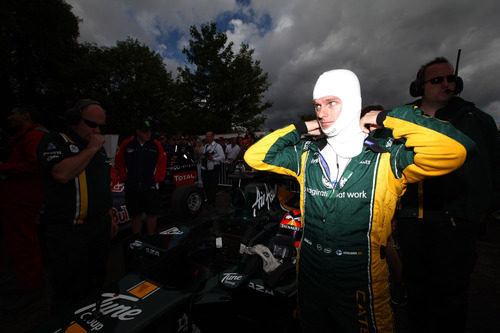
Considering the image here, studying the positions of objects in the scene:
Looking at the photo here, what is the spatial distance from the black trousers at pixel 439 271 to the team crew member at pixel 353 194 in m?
0.76

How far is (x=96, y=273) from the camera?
1.90m

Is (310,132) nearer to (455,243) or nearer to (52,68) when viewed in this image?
(455,243)

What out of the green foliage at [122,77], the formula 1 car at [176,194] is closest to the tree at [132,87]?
the green foliage at [122,77]

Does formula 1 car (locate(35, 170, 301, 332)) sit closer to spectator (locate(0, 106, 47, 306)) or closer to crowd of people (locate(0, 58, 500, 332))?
crowd of people (locate(0, 58, 500, 332))

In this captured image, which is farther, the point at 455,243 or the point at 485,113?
the point at 485,113

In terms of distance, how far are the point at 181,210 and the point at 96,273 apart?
8.27 feet

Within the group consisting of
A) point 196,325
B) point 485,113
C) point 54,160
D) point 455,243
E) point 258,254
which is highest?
point 485,113

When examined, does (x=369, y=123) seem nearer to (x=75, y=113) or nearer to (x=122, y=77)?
(x=75, y=113)

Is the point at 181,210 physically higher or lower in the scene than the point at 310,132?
lower

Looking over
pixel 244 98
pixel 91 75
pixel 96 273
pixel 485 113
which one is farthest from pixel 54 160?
pixel 244 98

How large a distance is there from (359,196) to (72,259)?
2051mm

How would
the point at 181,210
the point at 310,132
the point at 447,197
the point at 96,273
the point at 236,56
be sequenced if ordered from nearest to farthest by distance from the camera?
the point at 310,132 < the point at 447,197 < the point at 96,273 < the point at 181,210 < the point at 236,56

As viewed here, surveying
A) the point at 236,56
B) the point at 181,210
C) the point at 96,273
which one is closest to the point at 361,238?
the point at 96,273

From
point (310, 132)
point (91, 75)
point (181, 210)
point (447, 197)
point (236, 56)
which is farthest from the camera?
point (236, 56)
